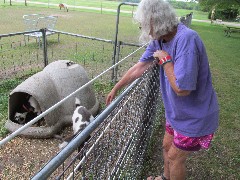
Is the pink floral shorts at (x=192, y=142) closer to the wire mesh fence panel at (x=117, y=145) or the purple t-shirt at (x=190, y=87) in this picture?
the purple t-shirt at (x=190, y=87)

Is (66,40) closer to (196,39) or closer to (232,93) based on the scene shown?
(232,93)

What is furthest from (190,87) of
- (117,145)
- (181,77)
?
(117,145)

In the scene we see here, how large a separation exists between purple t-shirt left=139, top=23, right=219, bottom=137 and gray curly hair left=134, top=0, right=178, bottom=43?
93mm

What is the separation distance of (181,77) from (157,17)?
17.7 inches

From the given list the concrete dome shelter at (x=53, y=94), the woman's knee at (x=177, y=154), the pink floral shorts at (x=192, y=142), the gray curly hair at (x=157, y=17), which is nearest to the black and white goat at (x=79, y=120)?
the concrete dome shelter at (x=53, y=94)

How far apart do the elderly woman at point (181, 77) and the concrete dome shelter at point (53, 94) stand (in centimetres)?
201

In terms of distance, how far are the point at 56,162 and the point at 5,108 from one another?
4463 millimetres

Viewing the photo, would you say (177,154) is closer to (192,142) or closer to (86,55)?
(192,142)

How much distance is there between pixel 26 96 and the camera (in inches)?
191

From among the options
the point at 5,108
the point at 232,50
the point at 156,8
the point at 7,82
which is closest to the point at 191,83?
the point at 156,8

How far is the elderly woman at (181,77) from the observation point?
191cm

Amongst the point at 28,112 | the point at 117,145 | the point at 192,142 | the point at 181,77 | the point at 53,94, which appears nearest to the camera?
the point at 181,77

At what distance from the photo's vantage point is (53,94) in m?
4.43

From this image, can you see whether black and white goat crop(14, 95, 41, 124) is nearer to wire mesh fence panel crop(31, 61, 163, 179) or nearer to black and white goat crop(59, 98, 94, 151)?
black and white goat crop(59, 98, 94, 151)
